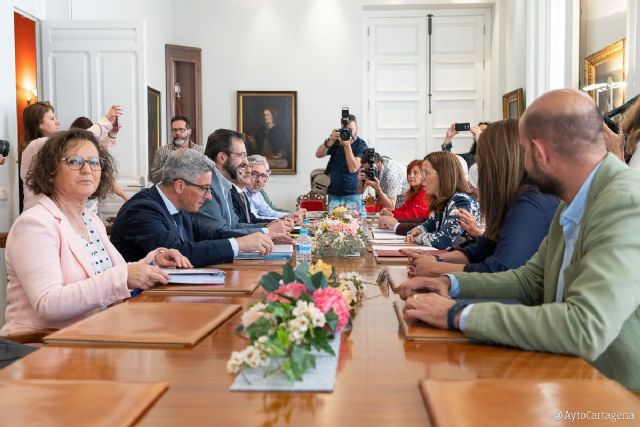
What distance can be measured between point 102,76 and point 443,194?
4435 mm

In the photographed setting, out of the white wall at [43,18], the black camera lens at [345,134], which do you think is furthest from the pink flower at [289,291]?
the black camera lens at [345,134]

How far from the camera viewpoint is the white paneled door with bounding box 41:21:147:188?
7352 mm

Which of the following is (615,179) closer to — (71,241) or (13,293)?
(71,241)

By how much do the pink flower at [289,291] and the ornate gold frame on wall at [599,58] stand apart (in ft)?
20.3

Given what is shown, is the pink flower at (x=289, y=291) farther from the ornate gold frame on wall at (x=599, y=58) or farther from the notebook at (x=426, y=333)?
the ornate gold frame on wall at (x=599, y=58)

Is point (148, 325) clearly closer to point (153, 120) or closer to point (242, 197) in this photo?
point (242, 197)

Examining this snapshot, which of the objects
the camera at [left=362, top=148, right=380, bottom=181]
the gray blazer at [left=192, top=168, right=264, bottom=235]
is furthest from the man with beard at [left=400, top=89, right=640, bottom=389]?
the camera at [left=362, top=148, right=380, bottom=181]

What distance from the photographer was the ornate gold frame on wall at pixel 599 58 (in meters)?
7.03

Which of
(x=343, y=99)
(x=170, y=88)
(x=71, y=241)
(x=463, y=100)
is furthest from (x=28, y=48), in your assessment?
(x=463, y=100)

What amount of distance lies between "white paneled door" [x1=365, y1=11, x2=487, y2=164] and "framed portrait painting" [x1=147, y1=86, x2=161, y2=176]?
3393 mm

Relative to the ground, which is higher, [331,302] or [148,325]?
[331,302]

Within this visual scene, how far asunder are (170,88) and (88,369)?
9.56m

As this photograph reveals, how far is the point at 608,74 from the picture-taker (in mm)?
7367

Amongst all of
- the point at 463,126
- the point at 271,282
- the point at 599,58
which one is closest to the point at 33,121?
the point at 463,126
